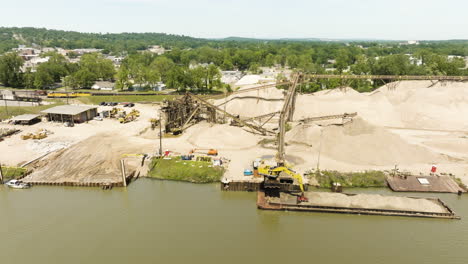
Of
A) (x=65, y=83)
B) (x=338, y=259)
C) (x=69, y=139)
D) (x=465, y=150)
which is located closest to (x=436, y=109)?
(x=465, y=150)

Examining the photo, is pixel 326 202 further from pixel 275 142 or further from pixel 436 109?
pixel 436 109

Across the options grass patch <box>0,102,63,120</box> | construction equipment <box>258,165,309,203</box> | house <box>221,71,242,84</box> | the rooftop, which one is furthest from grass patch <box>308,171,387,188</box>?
house <box>221,71,242,84</box>

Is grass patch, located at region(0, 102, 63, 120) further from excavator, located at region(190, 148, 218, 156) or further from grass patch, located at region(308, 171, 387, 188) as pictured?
grass patch, located at region(308, 171, 387, 188)

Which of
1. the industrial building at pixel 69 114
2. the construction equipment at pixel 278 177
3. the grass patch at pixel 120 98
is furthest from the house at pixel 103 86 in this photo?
the construction equipment at pixel 278 177

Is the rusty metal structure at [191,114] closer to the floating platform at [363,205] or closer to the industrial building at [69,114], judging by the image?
the industrial building at [69,114]

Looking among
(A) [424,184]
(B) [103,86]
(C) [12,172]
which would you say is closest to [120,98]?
(B) [103,86]

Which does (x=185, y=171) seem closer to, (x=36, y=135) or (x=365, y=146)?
(x=365, y=146)
